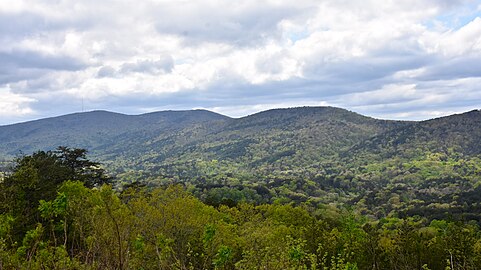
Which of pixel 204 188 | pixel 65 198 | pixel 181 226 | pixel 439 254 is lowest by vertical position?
pixel 204 188

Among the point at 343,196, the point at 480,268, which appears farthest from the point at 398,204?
the point at 480,268

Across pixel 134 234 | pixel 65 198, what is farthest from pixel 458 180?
pixel 65 198

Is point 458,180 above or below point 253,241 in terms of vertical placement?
below

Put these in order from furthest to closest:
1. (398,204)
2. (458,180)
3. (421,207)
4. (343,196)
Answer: (458,180) < (343,196) < (398,204) < (421,207)

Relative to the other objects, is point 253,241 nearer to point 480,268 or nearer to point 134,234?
point 134,234

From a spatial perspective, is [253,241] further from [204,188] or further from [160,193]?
[204,188]

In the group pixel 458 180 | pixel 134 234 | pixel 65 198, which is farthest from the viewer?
pixel 458 180

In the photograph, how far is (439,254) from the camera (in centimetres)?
3338

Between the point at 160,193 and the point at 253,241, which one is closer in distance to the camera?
the point at 253,241

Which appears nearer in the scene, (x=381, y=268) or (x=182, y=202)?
(x=381, y=268)

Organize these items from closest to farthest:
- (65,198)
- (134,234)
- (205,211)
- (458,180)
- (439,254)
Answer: (65,198) < (134,234) < (439,254) < (205,211) < (458,180)

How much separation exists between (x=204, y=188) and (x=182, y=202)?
99.8 m

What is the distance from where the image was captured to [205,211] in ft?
149

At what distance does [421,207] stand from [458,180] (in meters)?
79.6
